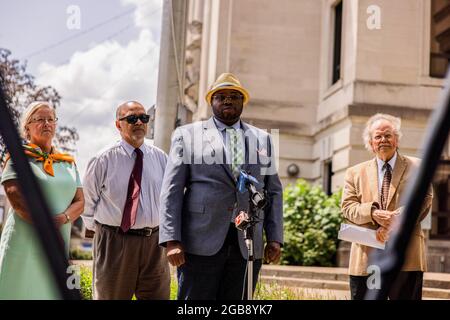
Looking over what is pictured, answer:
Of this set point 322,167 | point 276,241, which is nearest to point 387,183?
point 276,241

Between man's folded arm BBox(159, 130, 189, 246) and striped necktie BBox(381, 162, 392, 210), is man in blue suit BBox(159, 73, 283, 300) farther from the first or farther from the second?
striped necktie BBox(381, 162, 392, 210)

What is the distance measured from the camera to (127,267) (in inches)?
151

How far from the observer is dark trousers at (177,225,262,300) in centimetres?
322

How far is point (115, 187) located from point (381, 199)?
1720 mm

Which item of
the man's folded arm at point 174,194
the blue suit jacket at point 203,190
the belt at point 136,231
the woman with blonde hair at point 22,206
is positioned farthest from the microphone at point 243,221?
the belt at point 136,231

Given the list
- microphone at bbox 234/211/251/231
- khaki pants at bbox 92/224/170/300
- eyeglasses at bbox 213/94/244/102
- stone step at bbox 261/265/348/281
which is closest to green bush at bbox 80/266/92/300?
khaki pants at bbox 92/224/170/300

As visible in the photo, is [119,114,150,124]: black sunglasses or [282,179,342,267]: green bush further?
[282,179,342,267]: green bush

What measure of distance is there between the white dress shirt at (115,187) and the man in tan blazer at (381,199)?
127cm

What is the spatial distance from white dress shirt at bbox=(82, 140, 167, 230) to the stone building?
672 centimetres

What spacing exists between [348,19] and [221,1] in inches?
129

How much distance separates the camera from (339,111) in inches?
473

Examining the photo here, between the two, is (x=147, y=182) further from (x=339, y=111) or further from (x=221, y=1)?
(x=221, y=1)

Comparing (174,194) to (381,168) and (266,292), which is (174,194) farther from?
(266,292)

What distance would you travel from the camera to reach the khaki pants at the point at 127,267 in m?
3.82
